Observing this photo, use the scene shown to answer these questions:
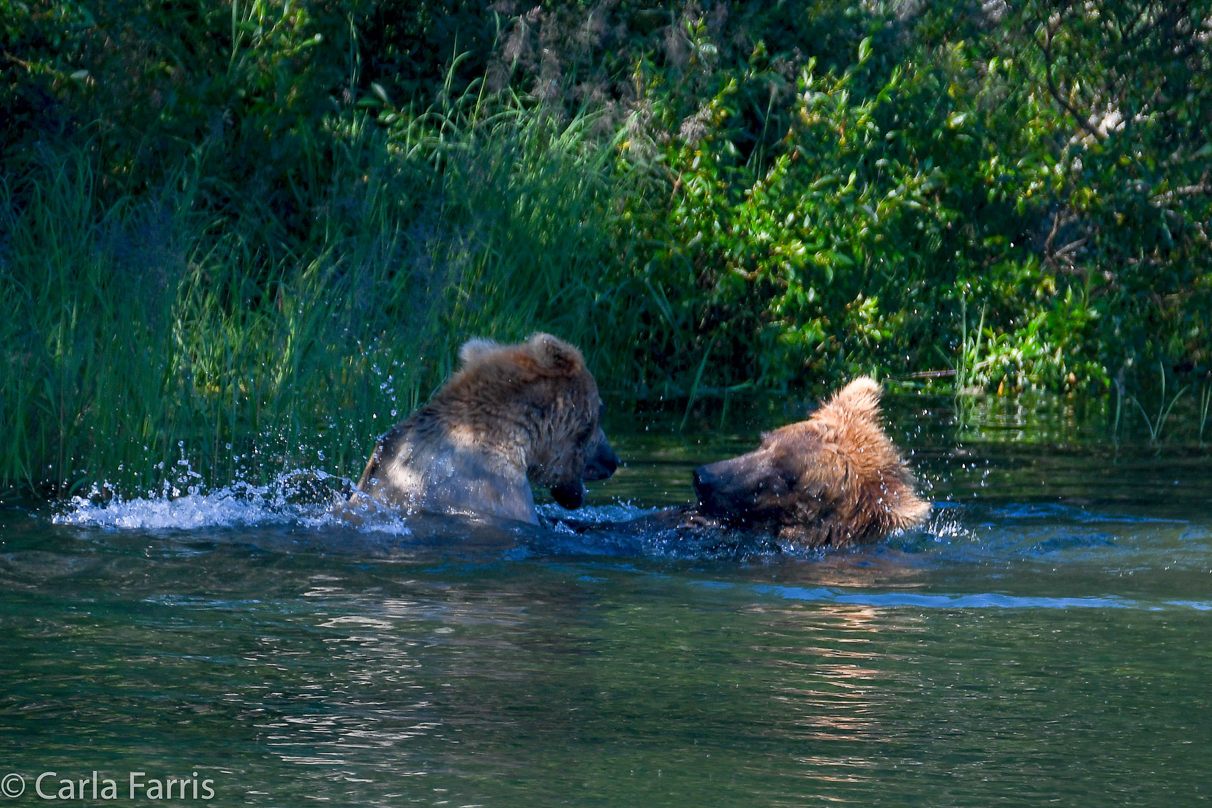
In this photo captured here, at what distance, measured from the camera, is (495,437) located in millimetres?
6844

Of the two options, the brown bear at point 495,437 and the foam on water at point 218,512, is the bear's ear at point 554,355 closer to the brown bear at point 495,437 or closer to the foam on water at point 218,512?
the brown bear at point 495,437

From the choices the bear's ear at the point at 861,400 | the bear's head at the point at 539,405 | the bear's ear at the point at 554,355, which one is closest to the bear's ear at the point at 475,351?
the bear's head at the point at 539,405

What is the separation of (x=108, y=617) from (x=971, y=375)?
10.2 meters

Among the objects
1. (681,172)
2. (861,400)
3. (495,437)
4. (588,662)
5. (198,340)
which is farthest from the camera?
(681,172)

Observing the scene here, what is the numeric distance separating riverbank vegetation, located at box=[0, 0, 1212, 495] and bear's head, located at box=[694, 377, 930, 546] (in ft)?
7.79

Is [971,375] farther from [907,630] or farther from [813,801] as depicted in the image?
[813,801]

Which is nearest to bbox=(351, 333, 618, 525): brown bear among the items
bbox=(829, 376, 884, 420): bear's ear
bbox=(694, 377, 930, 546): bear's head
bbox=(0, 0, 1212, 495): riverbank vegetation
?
bbox=(694, 377, 930, 546): bear's head

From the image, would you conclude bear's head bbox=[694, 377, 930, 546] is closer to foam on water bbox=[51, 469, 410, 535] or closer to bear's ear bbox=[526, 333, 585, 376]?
bear's ear bbox=[526, 333, 585, 376]

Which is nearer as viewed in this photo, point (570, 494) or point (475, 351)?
point (475, 351)

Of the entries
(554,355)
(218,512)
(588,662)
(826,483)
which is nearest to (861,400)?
(826,483)

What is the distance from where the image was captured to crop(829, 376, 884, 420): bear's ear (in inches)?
283

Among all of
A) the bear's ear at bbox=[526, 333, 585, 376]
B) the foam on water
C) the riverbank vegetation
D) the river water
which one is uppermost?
the riverbank vegetation

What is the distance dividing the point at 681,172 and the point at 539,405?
7.25 metres

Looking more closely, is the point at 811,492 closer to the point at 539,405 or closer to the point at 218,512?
the point at 539,405
